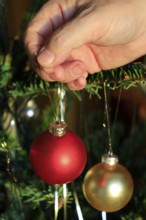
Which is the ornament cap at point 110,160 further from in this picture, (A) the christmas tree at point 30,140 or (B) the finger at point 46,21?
(B) the finger at point 46,21

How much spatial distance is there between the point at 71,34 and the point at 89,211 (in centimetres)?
30

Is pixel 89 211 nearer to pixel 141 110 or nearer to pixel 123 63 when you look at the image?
pixel 123 63

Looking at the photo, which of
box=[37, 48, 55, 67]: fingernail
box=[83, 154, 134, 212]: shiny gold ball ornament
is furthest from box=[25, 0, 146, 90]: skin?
box=[83, 154, 134, 212]: shiny gold ball ornament

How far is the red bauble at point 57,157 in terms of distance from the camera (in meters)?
0.44

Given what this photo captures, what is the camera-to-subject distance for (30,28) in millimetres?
459

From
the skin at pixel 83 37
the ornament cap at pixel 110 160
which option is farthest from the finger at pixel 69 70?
the ornament cap at pixel 110 160

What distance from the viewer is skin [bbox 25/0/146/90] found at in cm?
40

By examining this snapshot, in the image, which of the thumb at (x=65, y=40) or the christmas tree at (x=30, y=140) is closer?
the thumb at (x=65, y=40)

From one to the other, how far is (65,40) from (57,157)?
138 millimetres

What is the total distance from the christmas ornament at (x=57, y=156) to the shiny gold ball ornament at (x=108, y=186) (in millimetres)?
36

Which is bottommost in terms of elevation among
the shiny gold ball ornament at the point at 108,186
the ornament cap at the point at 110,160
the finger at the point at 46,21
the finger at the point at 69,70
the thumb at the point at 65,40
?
the shiny gold ball ornament at the point at 108,186

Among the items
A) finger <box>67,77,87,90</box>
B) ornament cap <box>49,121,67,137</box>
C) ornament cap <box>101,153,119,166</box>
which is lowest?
ornament cap <box>101,153,119,166</box>

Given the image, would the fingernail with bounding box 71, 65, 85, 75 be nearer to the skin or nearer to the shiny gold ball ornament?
the skin

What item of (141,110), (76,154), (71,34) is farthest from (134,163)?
(141,110)
